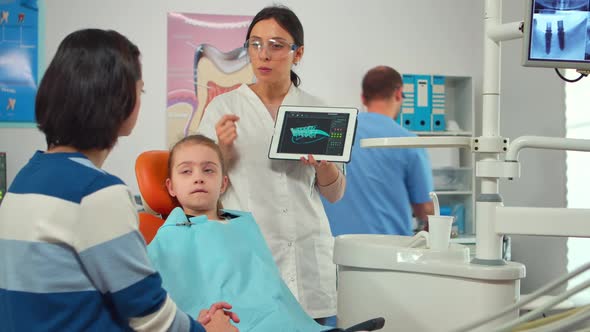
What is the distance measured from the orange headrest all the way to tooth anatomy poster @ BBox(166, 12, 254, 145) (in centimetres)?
250

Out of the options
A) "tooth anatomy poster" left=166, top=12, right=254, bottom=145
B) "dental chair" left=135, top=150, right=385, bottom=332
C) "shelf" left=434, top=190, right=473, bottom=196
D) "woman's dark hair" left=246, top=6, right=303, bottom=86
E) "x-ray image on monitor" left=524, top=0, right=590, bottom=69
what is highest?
"tooth anatomy poster" left=166, top=12, right=254, bottom=145

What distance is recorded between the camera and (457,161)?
502 centimetres

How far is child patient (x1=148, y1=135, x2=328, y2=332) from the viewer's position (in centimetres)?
161

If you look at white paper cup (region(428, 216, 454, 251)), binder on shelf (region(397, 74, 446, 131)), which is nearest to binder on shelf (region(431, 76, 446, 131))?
binder on shelf (region(397, 74, 446, 131))

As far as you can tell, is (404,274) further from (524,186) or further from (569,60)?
(524,186)

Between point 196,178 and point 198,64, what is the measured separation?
2768 mm

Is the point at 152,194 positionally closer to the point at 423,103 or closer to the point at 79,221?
the point at 79,221

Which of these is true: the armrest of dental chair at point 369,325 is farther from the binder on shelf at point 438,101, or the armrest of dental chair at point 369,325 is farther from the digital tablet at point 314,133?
the binder on shelf at point 438,101

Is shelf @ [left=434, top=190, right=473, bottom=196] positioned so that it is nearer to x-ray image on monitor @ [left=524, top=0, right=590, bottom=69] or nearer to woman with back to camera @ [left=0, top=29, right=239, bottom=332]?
x-ray image on monitor @ [left=524, top=0, right=590, bottom=69]

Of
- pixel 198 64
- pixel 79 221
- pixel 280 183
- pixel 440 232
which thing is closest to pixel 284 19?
pixel 280 183

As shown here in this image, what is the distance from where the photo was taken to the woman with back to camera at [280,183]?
1979 mm

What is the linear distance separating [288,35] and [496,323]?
43.2 inches

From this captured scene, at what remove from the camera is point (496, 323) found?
1256mm

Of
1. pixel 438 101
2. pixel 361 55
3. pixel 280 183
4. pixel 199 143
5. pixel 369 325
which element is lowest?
pixel 369 325
